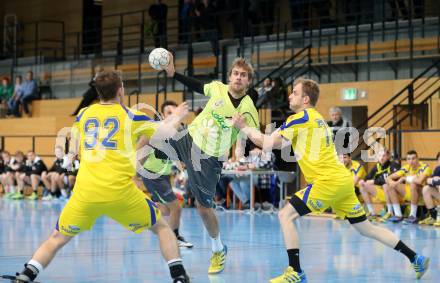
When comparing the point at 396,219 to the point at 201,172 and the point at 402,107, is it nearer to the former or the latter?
the point at 402,107

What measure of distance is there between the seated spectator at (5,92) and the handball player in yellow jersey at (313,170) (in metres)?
20.2

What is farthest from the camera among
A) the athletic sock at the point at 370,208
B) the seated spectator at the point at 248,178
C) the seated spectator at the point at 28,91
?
the seated spectator at the point at 28,91

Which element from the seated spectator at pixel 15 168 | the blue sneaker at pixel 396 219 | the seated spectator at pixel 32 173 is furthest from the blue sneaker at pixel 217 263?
the seated spectator at pixel 15 168

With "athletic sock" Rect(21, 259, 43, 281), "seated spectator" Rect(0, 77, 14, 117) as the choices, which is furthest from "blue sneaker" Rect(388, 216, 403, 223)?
"seated spectator" Rect(0, 77, 14, 117)

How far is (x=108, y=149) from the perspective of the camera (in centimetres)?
601

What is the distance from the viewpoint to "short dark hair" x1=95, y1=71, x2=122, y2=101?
6051 mm

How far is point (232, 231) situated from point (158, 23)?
14.0 metres

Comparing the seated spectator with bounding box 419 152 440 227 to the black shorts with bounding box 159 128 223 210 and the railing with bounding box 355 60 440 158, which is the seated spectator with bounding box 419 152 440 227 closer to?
the railing with bounding box 355 60 440 158

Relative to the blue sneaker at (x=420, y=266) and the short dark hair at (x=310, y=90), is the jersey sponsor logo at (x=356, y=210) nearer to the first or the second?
the blue sneaker at (x=420, y=266)

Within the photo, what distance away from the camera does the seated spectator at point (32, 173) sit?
67.6 ft

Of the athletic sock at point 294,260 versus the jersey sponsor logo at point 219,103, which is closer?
the athletic sock at point 294,260

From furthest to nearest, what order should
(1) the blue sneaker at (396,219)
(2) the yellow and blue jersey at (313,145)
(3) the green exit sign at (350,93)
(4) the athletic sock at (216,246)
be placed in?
(3) the green exit sign at (350,93)
(1) the blue sneaker at (396,219)
(4) the athletic sock at (216,246)
(2) the yellow and blue jersey at (313,145)

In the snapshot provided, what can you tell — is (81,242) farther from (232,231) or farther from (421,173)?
(421,173)

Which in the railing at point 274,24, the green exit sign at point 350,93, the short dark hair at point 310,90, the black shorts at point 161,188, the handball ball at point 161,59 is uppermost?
the railing at point 274,24
